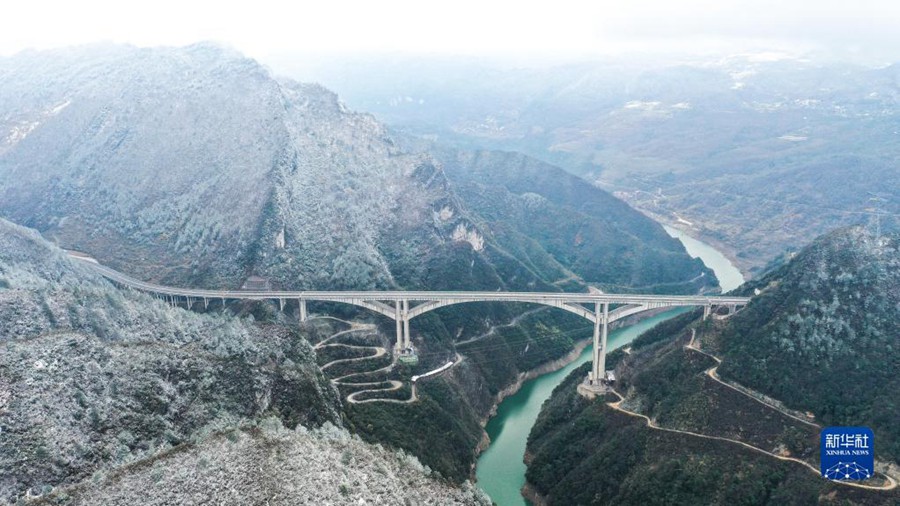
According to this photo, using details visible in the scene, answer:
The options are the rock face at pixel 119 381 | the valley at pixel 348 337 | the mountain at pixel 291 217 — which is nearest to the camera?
the rock face at pixel 119 381

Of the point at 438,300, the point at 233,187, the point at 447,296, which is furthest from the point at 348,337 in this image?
the point at 233,187

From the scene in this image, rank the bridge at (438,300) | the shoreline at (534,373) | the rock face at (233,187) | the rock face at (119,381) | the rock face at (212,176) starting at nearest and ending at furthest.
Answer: the rock face at (119,381)
the shoreline at (534,373)
the bridge at (438,300)
the rock face at (212,176)
the rock face at (233,187)

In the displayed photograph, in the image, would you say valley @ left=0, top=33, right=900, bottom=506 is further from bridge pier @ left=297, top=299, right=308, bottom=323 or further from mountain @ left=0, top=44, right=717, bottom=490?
bridge pier @ left=297, top=299, right=308, bottom=323

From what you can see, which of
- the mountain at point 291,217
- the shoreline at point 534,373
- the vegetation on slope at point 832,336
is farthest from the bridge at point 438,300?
the shoreline at point 534,373

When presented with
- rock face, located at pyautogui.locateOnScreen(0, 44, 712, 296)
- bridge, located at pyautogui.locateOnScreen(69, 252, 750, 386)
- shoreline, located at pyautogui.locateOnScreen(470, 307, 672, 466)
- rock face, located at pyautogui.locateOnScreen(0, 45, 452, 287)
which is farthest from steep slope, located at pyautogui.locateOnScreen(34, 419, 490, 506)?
rock face, located at pyautogui.locateOnScreen(0, 45, 452, 287)

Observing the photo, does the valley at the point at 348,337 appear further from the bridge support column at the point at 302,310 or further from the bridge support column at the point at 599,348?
the bridge support column at the point at 302,310

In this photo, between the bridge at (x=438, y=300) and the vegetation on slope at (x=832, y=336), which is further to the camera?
the bridge at (x=438, y=300)

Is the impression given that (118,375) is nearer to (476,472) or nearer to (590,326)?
(476,472)
